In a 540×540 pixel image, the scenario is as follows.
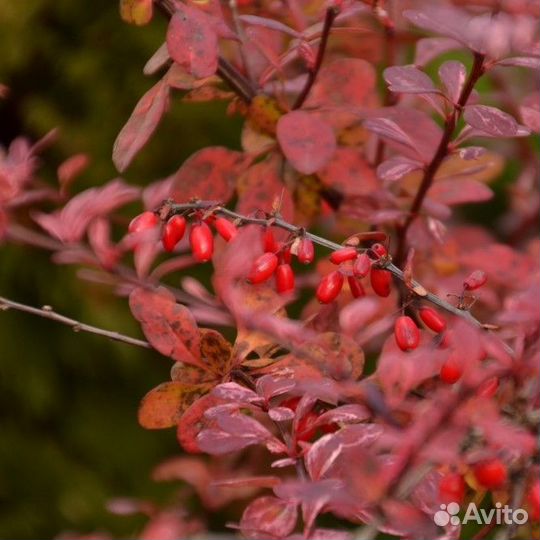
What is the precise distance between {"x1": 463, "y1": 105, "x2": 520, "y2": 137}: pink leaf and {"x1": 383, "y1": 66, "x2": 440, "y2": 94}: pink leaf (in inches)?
1.8

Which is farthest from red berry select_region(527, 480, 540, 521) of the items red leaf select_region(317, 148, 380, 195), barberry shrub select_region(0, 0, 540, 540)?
red leaf select_region(317, 148, 380, 195)

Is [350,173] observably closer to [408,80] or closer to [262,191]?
[262,191]

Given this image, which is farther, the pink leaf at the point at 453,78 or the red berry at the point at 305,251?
the pink leaf at the point at 453,78

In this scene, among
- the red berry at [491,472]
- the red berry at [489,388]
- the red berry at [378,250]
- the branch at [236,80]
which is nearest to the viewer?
the red berry at [491,472]

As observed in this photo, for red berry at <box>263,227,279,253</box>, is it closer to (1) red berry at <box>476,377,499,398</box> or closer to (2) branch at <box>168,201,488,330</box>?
(2) branch at <box>168,201,488,330</box>

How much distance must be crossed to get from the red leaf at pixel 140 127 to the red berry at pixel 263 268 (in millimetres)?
179

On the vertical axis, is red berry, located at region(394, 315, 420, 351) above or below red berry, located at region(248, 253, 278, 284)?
below

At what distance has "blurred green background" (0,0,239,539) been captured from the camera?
204cm

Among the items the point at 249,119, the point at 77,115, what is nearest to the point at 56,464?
the point at 77,115

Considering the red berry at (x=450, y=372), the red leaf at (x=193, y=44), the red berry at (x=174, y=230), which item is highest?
the red leaf at (x=193, y=44)

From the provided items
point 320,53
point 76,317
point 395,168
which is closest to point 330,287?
point 395,168

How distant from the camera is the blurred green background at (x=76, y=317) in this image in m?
2.04

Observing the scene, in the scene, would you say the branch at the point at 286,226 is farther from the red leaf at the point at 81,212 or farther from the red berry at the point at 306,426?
the red leaf at the point at 81,212

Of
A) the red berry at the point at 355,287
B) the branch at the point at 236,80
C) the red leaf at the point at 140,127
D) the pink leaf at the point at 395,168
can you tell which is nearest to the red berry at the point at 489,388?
the red berry at the point at 355,287
